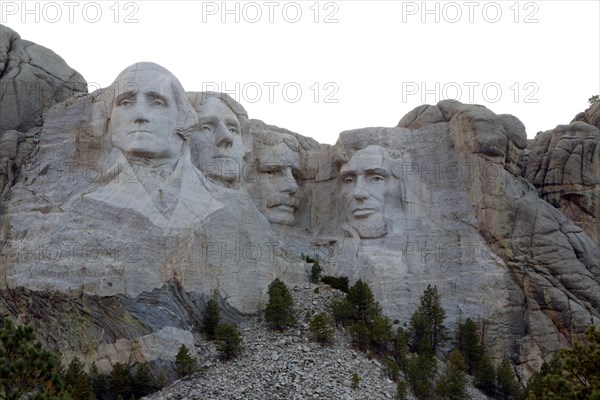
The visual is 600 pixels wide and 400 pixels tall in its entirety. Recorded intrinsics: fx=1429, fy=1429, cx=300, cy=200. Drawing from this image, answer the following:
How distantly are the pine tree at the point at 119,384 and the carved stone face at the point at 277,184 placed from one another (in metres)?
10.6

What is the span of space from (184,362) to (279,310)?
3697 millimetres

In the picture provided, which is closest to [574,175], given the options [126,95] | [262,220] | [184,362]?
[262,220]

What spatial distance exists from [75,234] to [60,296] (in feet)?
6.65

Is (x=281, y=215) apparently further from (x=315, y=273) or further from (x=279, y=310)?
(x=279, y=310)

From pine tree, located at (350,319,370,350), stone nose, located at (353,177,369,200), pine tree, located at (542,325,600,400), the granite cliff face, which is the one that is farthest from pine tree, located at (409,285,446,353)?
pine tree, located at (542,325,600,400)

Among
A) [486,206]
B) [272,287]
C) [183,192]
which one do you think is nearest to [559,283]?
[486,206]

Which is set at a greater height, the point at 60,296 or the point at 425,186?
the point at 425,186

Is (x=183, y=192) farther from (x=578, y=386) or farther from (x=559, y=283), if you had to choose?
(x=578, y=386)

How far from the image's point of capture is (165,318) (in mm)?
39750

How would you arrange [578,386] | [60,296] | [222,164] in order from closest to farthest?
[578,386]
[60,296]
[222,164]

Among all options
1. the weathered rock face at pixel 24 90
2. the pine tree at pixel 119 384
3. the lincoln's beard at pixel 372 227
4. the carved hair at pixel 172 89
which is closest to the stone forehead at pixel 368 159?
the lincoln's beard at pixel 372 227

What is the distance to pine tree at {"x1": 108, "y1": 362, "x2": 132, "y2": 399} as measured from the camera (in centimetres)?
3747

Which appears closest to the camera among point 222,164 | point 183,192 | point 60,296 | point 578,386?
point 578,386

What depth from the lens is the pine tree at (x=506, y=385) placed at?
40.8 meters
